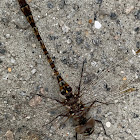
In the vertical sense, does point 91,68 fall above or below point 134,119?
above

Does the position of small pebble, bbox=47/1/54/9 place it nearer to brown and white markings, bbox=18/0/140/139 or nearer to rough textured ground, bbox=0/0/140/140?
rough textured ground, bbox=0/0/140/140

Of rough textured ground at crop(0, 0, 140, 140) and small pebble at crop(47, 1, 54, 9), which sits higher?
small pebble at crop(47, 1, 54, 9)

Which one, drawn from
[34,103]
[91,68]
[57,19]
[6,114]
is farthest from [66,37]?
[6,114]

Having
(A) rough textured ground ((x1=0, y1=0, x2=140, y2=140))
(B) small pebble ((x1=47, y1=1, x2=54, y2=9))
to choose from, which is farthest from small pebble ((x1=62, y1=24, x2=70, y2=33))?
(B) small pebble ((x1=47, y1=1, x2=54, y2=9))

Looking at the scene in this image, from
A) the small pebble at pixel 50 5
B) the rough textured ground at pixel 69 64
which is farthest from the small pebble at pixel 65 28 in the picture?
the small pebble at pixel 50 5

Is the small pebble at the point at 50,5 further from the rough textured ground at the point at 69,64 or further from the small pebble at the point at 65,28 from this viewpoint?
the small pebble at the point at 65,28

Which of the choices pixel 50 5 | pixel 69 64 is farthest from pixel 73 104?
pixel 50 5

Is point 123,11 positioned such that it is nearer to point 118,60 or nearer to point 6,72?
point 118,60

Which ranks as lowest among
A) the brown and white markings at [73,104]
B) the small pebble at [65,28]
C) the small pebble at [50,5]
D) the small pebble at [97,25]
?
the brown and white markings at [73,104]
